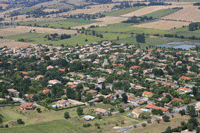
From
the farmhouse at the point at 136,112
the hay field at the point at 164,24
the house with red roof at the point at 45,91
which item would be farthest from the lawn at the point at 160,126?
the hay field at the point at 164,24

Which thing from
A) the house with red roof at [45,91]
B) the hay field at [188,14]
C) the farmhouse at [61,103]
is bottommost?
the farmhouse at [61,103]

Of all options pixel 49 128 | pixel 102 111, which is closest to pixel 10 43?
pixel 102 111

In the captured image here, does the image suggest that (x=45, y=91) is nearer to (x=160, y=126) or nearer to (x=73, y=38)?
(x=160, y=126)

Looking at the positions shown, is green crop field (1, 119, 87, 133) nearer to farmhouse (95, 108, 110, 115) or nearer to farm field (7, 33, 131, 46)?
farmhouse (95, 108, 110, 115)

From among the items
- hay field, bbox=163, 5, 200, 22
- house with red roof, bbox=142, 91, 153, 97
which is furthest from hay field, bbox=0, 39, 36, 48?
hay field, bbox=163, 5, 200, 22

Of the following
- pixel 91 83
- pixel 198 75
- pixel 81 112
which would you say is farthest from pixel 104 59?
pixel 81 112

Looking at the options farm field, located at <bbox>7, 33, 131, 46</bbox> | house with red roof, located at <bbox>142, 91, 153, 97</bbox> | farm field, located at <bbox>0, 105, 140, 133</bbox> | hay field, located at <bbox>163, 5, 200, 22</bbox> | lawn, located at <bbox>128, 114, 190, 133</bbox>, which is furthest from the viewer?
hay field, located at <bbox>163, 5, 200, 22</bbox>

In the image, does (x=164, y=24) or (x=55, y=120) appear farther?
(x=164, y=24)

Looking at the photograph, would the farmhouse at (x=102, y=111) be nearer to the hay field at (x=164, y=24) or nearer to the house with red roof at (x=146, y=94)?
the house with red roof at (x=146, y=94)
